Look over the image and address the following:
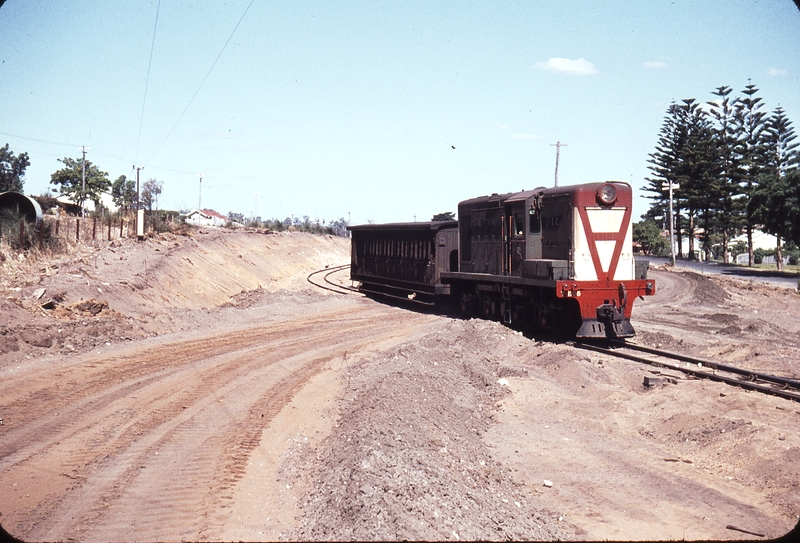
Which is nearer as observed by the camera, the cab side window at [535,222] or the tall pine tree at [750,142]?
the cab side window at [535,222]

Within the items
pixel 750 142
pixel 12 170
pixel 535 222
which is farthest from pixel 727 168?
pixel 12 170

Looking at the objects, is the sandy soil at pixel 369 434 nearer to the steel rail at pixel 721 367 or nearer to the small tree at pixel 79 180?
the steel rail at pixel 721 367

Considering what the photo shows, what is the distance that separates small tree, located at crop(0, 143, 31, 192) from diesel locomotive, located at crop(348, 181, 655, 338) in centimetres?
5973

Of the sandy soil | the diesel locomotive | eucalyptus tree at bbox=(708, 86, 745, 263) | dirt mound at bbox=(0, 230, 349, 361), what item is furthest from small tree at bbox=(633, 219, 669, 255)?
the sandy soil

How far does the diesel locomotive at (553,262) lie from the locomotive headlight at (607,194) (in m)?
0.02

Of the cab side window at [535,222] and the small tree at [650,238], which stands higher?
the small tree at [650,238]

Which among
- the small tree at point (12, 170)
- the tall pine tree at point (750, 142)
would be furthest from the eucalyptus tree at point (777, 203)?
the small tree at point (12, 170)

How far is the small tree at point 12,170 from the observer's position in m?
69.6

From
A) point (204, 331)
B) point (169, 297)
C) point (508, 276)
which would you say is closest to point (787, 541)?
point (508, 276)

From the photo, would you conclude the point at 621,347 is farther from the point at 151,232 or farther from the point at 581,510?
the point at 151,232

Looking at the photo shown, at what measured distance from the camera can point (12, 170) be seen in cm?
8238

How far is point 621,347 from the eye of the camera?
16438mm

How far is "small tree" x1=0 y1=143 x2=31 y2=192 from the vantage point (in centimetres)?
6962

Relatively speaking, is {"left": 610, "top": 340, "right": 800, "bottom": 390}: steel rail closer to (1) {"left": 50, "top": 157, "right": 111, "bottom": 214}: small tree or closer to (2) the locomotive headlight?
(2) the locomotive headlight
